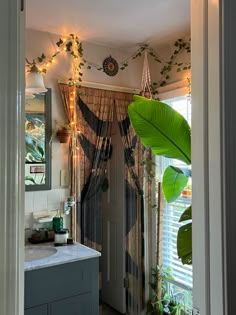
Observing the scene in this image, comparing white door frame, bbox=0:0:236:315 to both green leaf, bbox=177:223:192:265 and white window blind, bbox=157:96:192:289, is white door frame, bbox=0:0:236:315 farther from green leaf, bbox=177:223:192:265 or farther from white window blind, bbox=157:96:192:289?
white window blind, bbox=157:96:192:289

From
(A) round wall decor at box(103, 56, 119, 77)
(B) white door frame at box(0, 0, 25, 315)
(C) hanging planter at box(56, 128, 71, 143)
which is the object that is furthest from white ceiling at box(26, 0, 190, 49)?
(B) white door frame at box(0, 0, 25, 315)

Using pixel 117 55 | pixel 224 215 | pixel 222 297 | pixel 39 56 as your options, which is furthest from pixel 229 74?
pixel 117 55

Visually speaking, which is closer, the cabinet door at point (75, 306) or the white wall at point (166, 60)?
the cabinet door at point (75, 306)

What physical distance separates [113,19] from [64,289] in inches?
80.0

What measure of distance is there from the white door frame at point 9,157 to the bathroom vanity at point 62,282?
1473 millimetres

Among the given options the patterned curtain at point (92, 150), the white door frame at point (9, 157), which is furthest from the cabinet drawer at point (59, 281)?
the white door frame at point (9, 157)

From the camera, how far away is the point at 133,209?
9.88 feet

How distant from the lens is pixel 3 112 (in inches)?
22.4

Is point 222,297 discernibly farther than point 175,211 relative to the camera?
No

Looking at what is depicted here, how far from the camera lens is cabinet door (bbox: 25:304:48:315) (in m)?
1.93

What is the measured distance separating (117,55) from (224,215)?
237 centimetres

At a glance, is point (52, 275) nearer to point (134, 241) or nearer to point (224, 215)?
point (134, 241)

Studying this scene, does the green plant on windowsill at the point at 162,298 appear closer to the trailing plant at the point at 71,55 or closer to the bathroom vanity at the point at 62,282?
the bathroom vanity at the point at 62,282

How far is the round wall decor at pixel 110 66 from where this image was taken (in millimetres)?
2893
